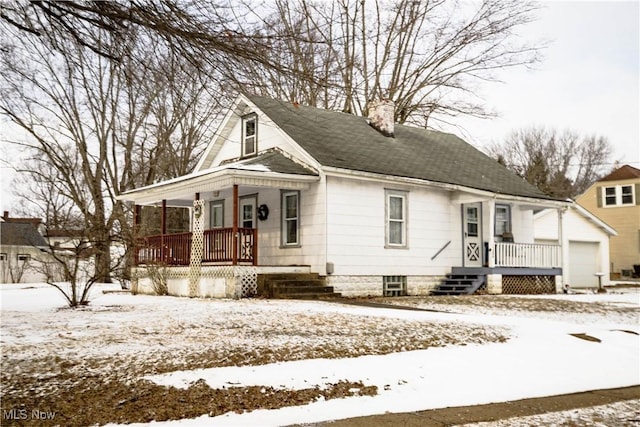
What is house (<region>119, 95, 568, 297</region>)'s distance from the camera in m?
17.9

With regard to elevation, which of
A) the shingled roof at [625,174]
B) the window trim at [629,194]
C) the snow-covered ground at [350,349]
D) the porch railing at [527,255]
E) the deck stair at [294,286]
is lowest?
the snow-covered ground at [350,349]

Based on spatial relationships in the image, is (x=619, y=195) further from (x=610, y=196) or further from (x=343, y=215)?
(x=343, y=215)

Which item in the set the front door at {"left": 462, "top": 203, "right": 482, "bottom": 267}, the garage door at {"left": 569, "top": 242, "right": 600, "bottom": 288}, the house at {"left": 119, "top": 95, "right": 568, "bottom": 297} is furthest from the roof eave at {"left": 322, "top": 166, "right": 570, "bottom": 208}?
the garage door at {"left": 569, "top": 242, "right": 600, "bottom": 288}

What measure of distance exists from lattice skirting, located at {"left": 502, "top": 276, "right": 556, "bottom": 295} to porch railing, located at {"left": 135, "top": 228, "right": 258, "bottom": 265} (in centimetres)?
881

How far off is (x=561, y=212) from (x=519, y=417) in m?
18.6

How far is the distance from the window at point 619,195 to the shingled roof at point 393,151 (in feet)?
55.2

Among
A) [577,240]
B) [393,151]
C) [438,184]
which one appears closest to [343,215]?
[438,184]

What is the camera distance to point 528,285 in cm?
2238

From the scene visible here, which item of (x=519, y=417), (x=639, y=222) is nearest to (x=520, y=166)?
(x=639, y=222)

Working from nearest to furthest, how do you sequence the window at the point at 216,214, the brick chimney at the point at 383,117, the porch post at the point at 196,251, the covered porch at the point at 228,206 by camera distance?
the covered porch at the point at 228,206 < the porch post at the point at 196,251 < the window at the point at 216,214 < the brick chimney at the point at 383,117

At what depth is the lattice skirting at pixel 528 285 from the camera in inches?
853

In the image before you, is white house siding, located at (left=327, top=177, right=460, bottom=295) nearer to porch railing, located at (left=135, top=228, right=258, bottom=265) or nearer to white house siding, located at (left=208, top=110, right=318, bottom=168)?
white house siding, located at (left=208, top=110, right=318, bottom=168)

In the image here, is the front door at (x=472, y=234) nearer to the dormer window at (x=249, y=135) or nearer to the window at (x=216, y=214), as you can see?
the dormer window at (x=249, y=135)

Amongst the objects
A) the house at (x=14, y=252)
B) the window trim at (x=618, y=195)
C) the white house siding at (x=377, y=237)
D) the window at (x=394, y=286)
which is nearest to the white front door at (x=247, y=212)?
the white house siding at (x=377, y=237)
